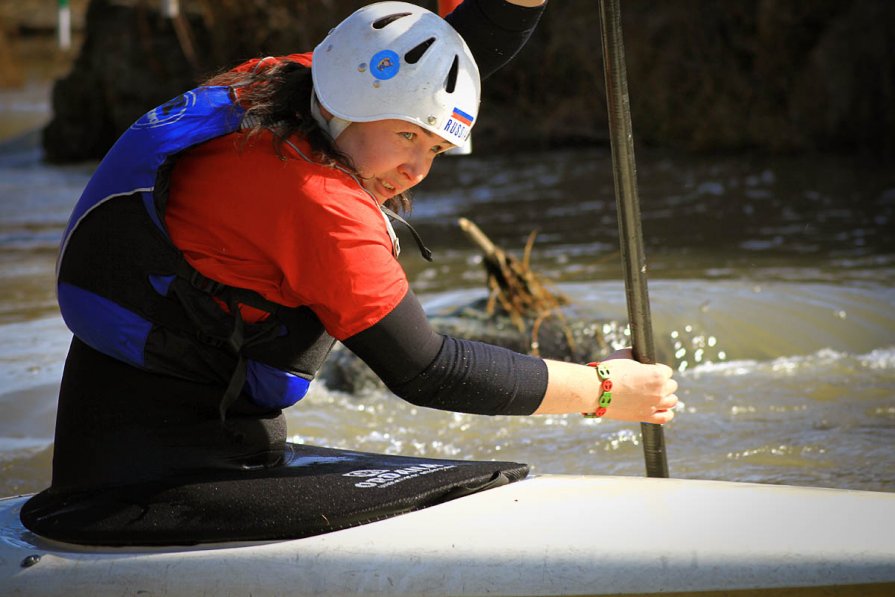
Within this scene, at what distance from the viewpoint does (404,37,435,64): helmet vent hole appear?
1.89m

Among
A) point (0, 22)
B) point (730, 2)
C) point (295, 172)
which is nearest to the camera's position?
point (295, 172)

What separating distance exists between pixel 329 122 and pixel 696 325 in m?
3.02

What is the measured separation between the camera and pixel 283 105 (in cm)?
192

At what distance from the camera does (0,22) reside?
2005cm

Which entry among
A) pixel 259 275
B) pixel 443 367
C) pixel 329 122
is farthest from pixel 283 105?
pixel 443 367

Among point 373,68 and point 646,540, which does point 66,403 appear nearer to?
point 373,68

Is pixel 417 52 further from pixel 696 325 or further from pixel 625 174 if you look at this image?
pixel 696 325

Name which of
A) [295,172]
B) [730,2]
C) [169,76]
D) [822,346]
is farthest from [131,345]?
[169,76]

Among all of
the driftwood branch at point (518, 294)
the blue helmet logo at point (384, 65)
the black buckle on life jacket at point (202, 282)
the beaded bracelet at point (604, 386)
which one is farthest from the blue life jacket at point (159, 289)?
the driftwood branch at point (518, 294)


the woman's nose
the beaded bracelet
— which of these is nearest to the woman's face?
the woman's nose

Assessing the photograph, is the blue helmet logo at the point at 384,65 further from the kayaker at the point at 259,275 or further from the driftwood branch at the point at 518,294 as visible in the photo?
the driftwood branch at the point at 518,294

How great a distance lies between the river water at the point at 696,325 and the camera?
363 cm

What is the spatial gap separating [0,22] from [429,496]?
20108mm

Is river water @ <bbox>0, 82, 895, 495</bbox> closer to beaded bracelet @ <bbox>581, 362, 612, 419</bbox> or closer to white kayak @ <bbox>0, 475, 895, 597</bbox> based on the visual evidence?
white kayak @ <bbox>0, 475, 895, 597</bbox>
